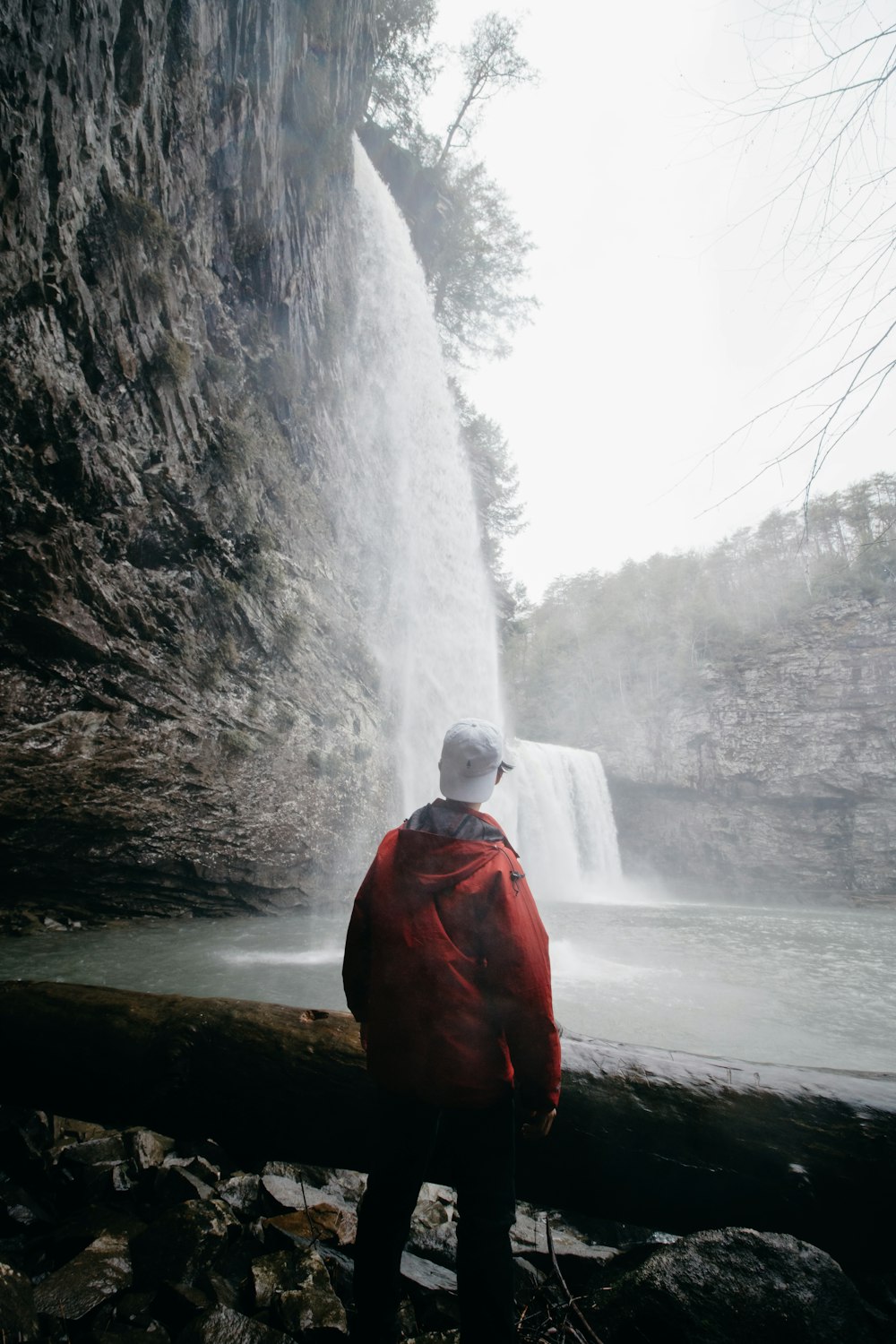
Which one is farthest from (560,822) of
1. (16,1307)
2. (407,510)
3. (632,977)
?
(16,1307)

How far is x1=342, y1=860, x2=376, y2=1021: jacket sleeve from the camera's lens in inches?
67.5

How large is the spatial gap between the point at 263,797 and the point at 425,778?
221 inches

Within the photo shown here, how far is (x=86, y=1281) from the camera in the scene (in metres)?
1.62

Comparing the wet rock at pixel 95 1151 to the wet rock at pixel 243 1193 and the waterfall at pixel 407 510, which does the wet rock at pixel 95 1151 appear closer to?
the wet rock at pixel 243 1193

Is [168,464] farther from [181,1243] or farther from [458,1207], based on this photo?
[458,1207]

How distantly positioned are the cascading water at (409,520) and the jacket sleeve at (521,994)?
1112 cm

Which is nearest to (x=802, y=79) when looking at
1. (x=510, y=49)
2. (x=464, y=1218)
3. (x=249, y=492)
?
(x=464, y=1218)

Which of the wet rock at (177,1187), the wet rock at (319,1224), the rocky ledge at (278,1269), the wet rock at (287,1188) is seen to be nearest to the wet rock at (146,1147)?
the rocky ledge at (278,1269)

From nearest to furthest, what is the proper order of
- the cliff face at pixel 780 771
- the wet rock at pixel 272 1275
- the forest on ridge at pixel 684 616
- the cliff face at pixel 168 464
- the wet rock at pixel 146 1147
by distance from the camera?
the wet rock at pixel 272 1275 → the wet rock at pixel 146 1147 → the cliff face at pixel 168 464 → the cliff face at pixel 780 771 → the forest on ridge at pixel 684 616

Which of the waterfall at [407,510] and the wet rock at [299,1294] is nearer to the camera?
the wet rock at [299,1294]

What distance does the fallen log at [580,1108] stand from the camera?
1700 millimetres

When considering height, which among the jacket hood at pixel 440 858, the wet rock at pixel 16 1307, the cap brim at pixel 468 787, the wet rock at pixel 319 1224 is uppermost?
the cap brim at pixel 468 787

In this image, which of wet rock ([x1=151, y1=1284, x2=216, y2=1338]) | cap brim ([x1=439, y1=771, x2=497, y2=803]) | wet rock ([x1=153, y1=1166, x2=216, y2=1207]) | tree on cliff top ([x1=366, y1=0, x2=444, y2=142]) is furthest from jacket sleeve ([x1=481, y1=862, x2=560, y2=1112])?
tree on cliff top ([x1=366, y1=0, x2=444, y2=142])

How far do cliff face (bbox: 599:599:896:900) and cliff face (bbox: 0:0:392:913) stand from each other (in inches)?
821
